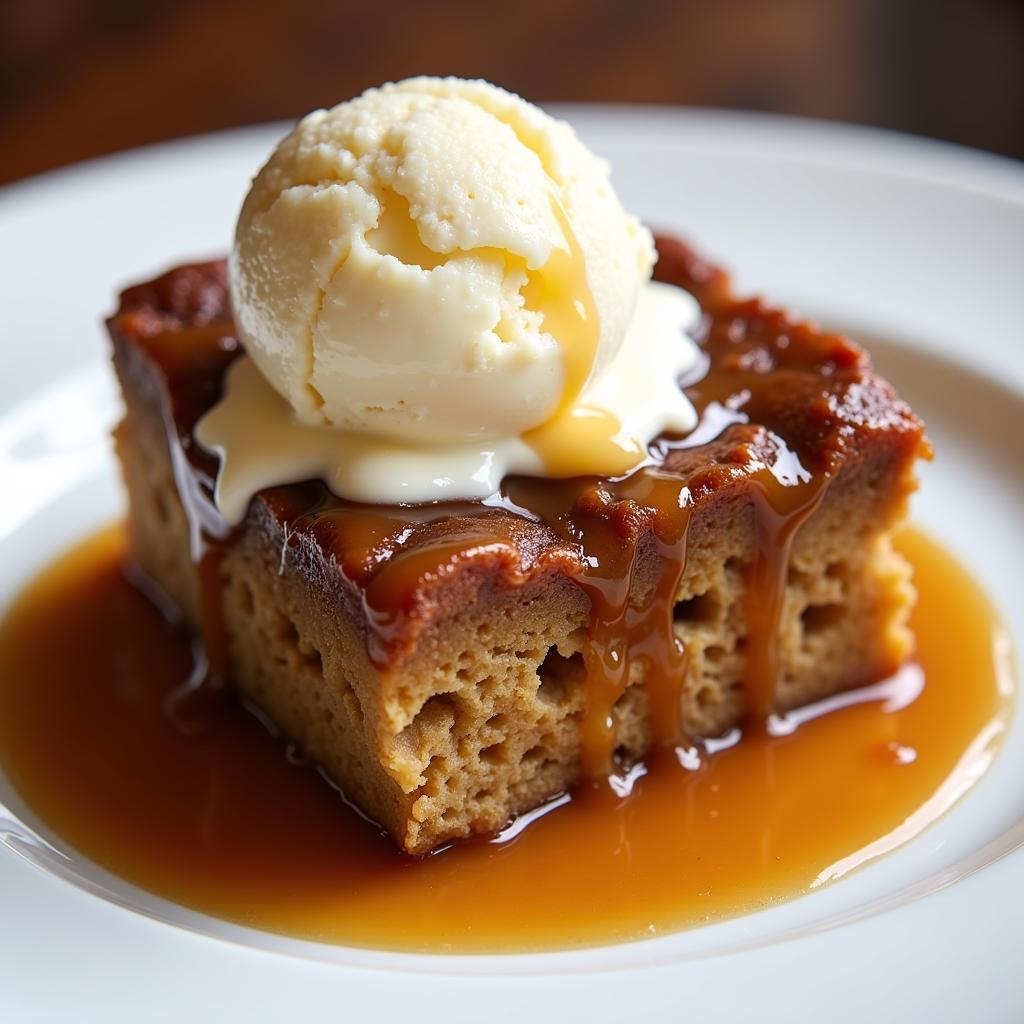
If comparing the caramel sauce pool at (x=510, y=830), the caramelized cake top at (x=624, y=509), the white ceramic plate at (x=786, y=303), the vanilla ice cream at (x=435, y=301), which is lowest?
the caramel sauce pool at (x=510, y=830)

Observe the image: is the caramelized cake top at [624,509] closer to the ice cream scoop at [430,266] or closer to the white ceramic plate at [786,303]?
the ice cream scoop at [430,266]

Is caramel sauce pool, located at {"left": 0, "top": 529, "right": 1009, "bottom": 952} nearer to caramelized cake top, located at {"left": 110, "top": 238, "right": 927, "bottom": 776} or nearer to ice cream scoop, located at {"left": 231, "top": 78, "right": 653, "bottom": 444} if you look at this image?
caramelized cake top, located at {"left": 110, "top": 238, "right": 927, "bottom": 776}

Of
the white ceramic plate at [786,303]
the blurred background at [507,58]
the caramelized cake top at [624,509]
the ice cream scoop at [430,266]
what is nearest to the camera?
the white ceramic plate at [786,303]

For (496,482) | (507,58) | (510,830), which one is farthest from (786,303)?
(507,58)

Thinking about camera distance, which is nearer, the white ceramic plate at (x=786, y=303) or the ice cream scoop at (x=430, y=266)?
the white ceramic plate at (x=786, y=303)

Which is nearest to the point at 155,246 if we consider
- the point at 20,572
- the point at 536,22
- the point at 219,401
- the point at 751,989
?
the point at 20,572

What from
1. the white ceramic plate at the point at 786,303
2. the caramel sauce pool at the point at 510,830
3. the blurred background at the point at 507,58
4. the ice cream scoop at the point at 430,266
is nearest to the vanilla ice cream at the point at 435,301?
the ice cream scoop at the point at 430,266

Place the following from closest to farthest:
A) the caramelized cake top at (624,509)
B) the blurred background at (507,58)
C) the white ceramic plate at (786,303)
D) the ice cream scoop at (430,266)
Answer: the white ceramic plate at (786,303)
the caramelized cake top at (624,509)
the ice cream scoop at (430,266)
the blurred background at (507,58)

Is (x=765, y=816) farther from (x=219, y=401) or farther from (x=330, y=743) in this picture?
(x=219, y=401)
